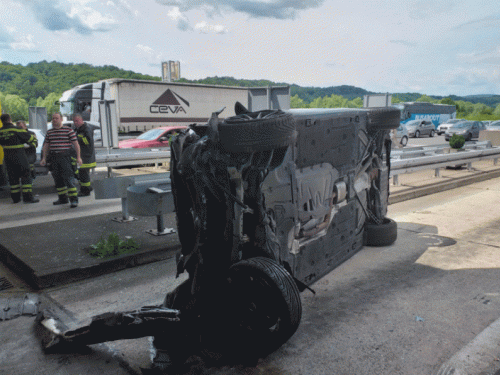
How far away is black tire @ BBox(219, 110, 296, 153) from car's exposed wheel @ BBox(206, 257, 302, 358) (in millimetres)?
882

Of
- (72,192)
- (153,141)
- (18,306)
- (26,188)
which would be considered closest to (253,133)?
(18,306)

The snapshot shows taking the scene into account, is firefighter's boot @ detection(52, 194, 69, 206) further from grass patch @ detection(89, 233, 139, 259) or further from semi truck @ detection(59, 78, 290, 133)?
semi truck @ detection(59, 78, 290, 133)

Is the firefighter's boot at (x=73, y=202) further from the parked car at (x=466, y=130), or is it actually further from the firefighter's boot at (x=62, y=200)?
the parked car at (x=466, y=130)

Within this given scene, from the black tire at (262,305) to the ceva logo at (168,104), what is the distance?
22.6 m

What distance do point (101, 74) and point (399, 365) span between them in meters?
88.0

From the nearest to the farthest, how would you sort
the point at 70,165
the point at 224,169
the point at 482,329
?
the point at 224,169
the point at 482,329
the point at 70,165

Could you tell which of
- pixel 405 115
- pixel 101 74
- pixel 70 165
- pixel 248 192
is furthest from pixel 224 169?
pixel 101 74

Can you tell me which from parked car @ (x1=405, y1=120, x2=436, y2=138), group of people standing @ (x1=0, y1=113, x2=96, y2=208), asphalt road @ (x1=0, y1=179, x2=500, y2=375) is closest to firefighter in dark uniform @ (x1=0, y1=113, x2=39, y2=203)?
group of people standing @ (x1=0, y1=113, x2=96, y2=208)

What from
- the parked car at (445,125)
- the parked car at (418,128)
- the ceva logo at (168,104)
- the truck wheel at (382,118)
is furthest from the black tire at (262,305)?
the parked car at (445,125)

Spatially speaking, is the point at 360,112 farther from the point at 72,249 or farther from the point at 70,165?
the point at 70,165

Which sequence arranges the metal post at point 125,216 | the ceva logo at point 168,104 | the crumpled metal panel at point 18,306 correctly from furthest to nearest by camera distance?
the ceva logo at point 168,104
the metal post at point 125,216
the crumpled metal panel at point 18,306

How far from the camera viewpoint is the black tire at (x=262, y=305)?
9.64 feet

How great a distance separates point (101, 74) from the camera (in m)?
82.2

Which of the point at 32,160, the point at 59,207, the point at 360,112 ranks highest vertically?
the point at 360,112
